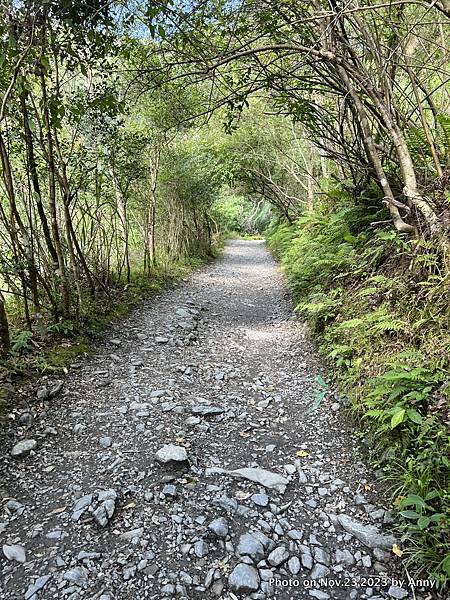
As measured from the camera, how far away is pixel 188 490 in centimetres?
319

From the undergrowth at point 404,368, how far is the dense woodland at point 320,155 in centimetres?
2

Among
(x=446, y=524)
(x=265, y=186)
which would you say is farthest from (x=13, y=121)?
(x=265, y=186)

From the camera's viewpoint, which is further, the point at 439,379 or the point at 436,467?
the point at 439,379

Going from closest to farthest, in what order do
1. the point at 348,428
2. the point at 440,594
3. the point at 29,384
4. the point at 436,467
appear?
the point at 440,594
the point at 436,467
the point at 348,428
the point at 29,384

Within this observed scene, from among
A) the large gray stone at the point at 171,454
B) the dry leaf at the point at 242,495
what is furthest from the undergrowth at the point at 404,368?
the large gray stone at the point at 171,454

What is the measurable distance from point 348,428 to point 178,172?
11.8 meters

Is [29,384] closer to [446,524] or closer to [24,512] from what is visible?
[24,512]

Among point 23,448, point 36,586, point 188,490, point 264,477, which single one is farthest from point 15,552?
point 264,477

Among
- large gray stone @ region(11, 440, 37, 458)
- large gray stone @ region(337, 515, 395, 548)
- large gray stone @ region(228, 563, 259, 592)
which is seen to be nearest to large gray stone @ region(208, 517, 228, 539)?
large gray stone @ region(228, 563, 259, 592)

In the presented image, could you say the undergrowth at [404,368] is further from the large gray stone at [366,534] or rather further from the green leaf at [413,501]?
the large gray stone at [366,534]

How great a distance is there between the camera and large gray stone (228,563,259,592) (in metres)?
2.38

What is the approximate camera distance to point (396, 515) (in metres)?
2.82

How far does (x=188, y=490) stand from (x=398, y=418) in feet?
5.88

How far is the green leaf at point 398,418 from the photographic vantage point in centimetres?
302
